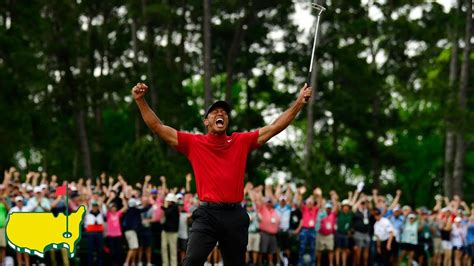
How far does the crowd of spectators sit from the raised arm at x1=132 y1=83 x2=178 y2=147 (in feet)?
39.9

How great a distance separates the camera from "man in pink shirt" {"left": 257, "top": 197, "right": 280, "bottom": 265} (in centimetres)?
2459

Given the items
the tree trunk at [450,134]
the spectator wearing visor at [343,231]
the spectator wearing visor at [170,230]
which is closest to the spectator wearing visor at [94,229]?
the spectator wearing visor at [170,230]

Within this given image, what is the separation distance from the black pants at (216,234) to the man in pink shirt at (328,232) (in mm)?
16403

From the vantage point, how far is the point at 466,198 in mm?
47375

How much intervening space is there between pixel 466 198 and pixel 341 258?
2224cm

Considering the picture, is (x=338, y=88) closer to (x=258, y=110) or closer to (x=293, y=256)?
Answer: (x=258, y=110)

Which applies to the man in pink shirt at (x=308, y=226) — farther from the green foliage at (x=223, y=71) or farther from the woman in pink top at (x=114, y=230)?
the green foliage at (x=223, y=71)

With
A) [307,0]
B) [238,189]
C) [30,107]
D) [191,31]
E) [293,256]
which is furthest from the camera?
[191,31]

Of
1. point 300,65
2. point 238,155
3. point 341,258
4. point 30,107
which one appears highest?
point 300,65

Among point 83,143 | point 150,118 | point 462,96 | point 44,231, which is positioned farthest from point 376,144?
point 150,118

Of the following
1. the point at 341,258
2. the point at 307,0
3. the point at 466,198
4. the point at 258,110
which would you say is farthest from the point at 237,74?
the point at 341,258

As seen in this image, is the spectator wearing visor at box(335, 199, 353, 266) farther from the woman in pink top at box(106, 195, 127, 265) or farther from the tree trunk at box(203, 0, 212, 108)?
the tree trunk at box(203, 0, 212, 108)

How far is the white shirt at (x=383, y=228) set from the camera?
86.1 ft

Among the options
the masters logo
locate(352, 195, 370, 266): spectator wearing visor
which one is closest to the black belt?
the masters logo
